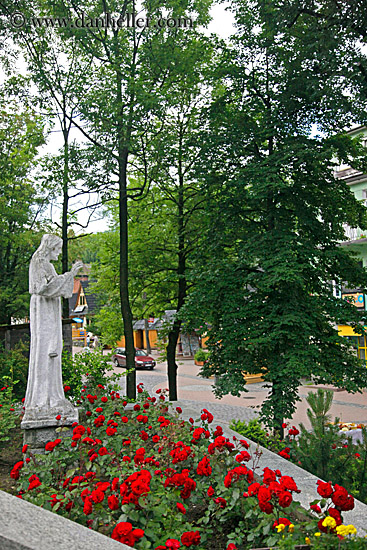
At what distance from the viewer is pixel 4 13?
1227 centimetres

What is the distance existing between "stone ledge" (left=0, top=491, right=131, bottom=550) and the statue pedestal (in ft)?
12.4

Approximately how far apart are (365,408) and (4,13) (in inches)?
691

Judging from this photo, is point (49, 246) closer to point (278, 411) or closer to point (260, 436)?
point (260, 436)

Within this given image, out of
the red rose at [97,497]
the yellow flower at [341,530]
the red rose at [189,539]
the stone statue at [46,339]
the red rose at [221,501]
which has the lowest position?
the red rose at [221,501]

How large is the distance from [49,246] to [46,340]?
1383 mm

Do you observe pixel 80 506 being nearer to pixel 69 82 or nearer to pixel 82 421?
pixel 82 421

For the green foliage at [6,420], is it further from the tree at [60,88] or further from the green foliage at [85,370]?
the tree at [60,88]

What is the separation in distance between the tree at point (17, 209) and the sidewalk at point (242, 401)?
672 cm

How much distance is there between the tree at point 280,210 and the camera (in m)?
9.44

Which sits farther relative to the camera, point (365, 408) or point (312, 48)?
point (365, 408)

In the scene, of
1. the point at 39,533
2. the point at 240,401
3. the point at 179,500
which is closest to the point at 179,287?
the point at 240,401

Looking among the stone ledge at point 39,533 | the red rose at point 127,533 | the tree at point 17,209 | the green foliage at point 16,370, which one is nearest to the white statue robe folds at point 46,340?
the red rose at point 127,533

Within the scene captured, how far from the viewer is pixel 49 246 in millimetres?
7105

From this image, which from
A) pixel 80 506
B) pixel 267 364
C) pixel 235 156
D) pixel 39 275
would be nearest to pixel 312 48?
pixel 235 156
